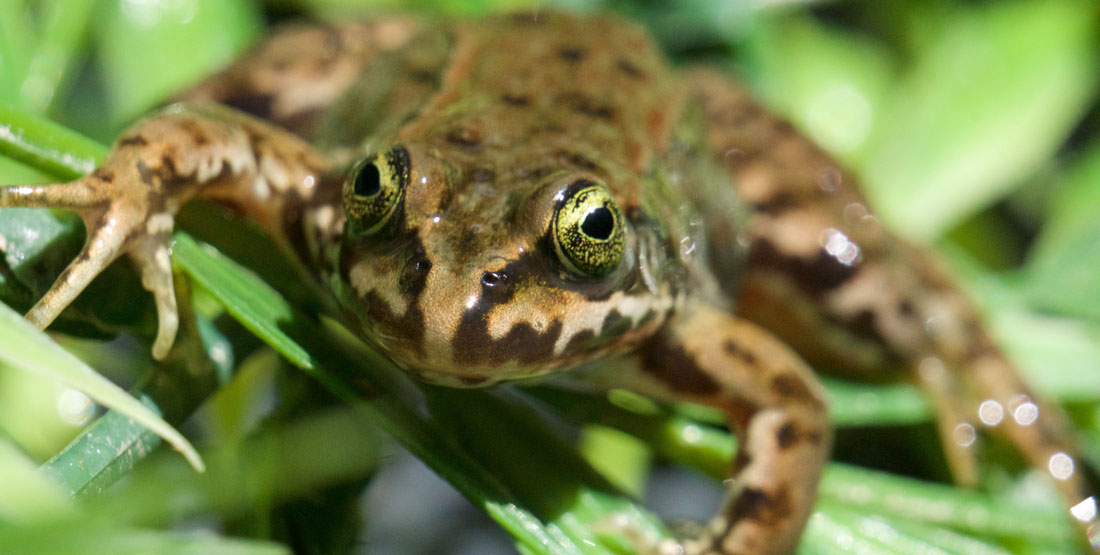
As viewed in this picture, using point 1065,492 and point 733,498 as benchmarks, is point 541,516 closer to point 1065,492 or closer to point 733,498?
point 733,498

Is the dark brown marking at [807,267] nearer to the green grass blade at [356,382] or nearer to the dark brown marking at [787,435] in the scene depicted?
the dark brown marking at [787,435]

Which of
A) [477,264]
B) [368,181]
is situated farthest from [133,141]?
[477,264]

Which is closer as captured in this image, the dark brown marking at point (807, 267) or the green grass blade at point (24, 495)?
the green grass blade at point (24, 495)

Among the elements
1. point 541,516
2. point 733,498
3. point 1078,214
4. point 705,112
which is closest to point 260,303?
point 541,516

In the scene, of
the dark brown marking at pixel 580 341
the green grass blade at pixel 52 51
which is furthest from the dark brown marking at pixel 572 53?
the green grass blade at pixel 52 51

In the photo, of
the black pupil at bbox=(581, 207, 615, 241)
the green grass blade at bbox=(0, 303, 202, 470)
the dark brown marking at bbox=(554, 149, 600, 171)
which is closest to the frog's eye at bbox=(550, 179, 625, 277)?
the black pupil at bbox=(581, 207, 615, 241)

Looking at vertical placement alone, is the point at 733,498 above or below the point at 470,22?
below

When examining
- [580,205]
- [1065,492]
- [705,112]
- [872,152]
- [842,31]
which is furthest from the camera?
[842,31]

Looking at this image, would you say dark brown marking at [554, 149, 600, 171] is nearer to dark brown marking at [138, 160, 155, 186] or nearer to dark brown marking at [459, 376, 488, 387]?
dark brown marking at [459, 376, 488, 387]
